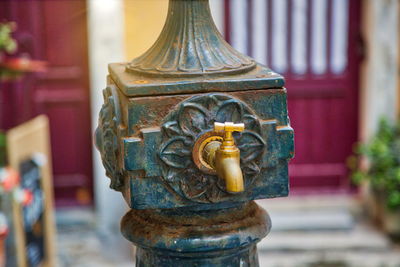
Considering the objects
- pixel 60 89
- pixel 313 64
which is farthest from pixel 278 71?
pixel 60 89

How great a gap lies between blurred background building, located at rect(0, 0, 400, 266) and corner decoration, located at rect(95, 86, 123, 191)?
4374 mm

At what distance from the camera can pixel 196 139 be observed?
1.50 meters

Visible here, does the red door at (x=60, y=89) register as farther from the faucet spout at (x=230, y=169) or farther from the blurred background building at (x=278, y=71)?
the faucet spout at (x=230, y=169)

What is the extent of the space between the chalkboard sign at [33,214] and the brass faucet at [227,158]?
328 cm

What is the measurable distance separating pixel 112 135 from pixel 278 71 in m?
4.94

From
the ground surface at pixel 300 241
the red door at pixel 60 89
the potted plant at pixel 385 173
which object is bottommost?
the ground surface at pixel 300 241

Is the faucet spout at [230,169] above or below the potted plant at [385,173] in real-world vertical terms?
above

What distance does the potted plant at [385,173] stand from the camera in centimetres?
576

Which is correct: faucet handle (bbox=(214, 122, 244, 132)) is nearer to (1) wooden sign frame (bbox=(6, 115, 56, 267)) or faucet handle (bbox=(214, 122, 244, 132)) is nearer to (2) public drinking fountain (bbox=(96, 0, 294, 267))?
(2) public drinking fountain (bbox=(96, 0, 294, 267))

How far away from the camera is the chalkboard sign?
4555 mm

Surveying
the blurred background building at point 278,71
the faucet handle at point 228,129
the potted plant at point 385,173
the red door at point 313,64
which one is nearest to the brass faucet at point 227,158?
the faucet handle at point 228,129

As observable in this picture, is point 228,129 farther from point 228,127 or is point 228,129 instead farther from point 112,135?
point 112,135

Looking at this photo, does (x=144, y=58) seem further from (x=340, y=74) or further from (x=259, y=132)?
(x=340, y=74)

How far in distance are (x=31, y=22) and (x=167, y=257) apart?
506cm
